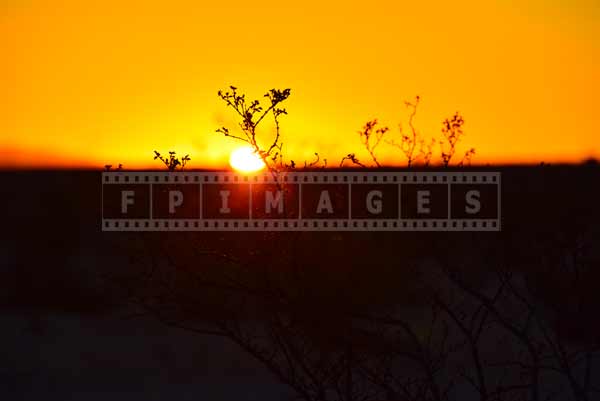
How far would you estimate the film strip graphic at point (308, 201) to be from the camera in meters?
→ 7.56

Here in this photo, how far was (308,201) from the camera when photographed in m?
7.68

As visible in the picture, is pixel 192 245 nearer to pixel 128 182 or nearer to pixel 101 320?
pixel 128 182

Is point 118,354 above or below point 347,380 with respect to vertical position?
below

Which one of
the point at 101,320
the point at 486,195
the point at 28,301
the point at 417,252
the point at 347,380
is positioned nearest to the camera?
the point at 347,380

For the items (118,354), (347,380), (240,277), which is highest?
(240,277)

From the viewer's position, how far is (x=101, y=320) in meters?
22.6

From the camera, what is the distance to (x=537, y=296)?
25.2ft

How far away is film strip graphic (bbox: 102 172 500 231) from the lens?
756 centimetres

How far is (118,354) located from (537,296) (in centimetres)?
1193

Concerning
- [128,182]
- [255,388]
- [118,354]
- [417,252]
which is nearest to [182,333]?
[118,354]

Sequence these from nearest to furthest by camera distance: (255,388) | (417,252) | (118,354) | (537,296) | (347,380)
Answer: (347,380) < (537,296) < (417,252) < (255,388) < (118,354)

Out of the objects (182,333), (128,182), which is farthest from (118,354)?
(128,182)

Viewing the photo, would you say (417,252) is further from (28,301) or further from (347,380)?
(28,301)

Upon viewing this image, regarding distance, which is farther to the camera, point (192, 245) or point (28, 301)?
point (28, 301)
